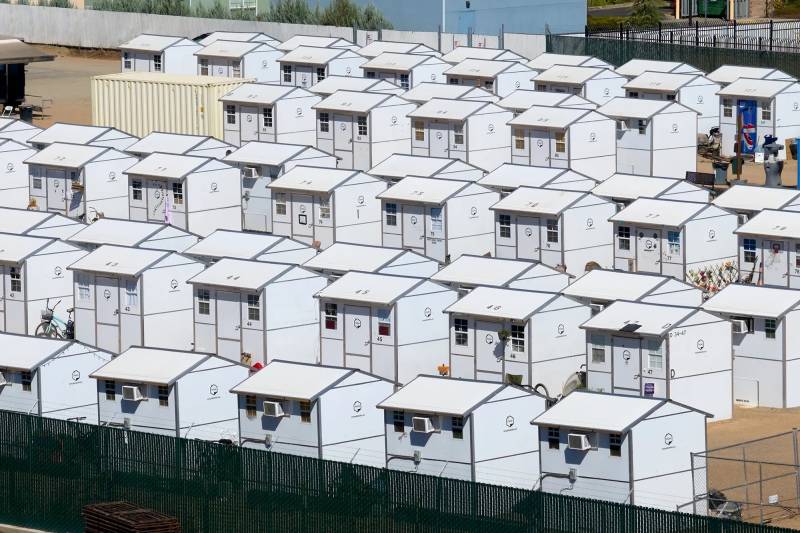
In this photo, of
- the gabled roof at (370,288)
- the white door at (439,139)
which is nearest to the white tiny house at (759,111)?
the white door at (439,139)

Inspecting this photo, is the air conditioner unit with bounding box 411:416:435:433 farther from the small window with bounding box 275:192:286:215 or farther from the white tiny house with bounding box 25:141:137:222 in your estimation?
the white tiny house with bounding box 25:141:137:222

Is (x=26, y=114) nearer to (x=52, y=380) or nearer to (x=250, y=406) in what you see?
(x=52, y=380)

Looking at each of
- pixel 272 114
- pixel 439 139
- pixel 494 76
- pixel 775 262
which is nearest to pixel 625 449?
pixel 775 262

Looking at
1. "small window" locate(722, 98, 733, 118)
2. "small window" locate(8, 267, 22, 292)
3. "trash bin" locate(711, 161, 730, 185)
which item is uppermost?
"small window" locate(722, 98, 733, 118)

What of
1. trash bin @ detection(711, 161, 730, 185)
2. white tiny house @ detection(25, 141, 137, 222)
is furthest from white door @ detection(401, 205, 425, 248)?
trash bin @ detection(711, 161, 730, 185)

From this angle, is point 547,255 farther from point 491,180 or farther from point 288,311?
point 288,311

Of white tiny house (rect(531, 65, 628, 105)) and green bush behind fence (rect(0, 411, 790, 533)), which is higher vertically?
white tiny house (rect(531, 65, 628, 105))

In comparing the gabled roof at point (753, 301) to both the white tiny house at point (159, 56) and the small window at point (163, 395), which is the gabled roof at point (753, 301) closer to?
the small window at point (163, 395)

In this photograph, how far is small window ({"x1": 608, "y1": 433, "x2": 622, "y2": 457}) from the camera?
43.3 metres

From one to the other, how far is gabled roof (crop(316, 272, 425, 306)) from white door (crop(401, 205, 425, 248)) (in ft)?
37.5

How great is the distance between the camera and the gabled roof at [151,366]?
159 ft

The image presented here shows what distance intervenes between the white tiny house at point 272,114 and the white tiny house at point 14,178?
11.1 meters

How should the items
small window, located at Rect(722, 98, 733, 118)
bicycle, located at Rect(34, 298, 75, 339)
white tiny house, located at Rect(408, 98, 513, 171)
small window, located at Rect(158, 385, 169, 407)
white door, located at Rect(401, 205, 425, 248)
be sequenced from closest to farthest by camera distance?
1. small window, located at Rect(158, 385, 169, 407)
2. bicycle, located at Rect(34, 298, 75, 339)
3. white door, located at Rect(401, 205, 425, 248)
4. white tiny house, located at Rect(408, 98, 513, 171)
5. small window, located at Rect(722, 98, 733, 118)

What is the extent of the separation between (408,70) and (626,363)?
4687 centimetres
